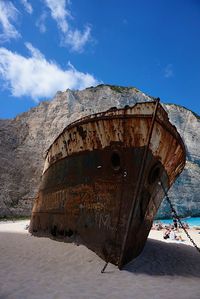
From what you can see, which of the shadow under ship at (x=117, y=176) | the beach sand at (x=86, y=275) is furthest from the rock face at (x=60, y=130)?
the beach sand at (x=86, y=275)

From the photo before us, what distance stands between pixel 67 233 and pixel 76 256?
1210 millimetres

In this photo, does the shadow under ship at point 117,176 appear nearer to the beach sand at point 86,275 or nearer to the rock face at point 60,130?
the beach sand at point 86,275

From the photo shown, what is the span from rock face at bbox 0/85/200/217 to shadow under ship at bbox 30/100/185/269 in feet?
109

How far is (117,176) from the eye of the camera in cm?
714

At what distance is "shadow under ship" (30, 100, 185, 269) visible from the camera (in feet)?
22.3

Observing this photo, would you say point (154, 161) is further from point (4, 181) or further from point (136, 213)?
point (4, 181)

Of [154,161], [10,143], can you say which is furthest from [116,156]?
[10,143]

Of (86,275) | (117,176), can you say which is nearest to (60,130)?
(117,176)

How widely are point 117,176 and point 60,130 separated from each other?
39372 mm

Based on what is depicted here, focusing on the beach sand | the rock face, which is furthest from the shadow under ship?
the rock face

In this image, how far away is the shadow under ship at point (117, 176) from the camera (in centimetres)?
681

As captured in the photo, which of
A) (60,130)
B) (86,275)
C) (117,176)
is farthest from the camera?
(60,130)

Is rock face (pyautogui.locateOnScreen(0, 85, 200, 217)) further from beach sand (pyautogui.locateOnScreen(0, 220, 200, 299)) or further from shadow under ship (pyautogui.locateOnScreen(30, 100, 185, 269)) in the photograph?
beach sand (pyautogui.locateOnScreen(0, 220, 200, 299))

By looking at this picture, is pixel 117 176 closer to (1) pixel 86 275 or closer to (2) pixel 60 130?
(1) pixel 86 275
